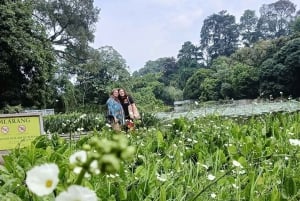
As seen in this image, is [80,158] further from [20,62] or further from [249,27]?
[249,27]

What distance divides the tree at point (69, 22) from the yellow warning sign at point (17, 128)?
77.7ft

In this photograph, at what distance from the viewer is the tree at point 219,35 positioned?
6900 cm

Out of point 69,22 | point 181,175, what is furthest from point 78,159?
point 69,22

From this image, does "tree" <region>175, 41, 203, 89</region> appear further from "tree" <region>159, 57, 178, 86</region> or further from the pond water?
the pond water

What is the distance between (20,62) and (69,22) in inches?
346

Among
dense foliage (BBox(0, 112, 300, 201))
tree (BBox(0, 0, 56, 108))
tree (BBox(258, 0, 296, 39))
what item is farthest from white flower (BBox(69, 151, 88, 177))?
tree (BBox(258, 0, 296, 39))

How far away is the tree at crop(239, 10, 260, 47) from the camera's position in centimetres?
7044

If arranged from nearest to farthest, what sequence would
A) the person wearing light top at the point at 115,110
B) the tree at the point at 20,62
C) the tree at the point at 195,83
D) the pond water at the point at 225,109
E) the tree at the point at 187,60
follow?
the pond water at the point at 225,109
the person wearing light top at the point at 115,110
the tree at the point at 20,62
the tree at the point at 195,83
the tree at the point at 187,60

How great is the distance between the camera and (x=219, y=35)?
70938 mm

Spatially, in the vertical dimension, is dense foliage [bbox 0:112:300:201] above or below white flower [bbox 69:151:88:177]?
below

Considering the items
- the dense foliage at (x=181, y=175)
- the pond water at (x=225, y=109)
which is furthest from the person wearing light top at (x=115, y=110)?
the dense foliage at (x=181, y=175)

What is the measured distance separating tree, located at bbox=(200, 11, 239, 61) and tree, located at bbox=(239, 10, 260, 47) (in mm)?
1353

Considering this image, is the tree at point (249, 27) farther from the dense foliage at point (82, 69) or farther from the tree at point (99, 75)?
the tree at point (99, 75)

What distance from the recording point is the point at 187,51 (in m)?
67.7
